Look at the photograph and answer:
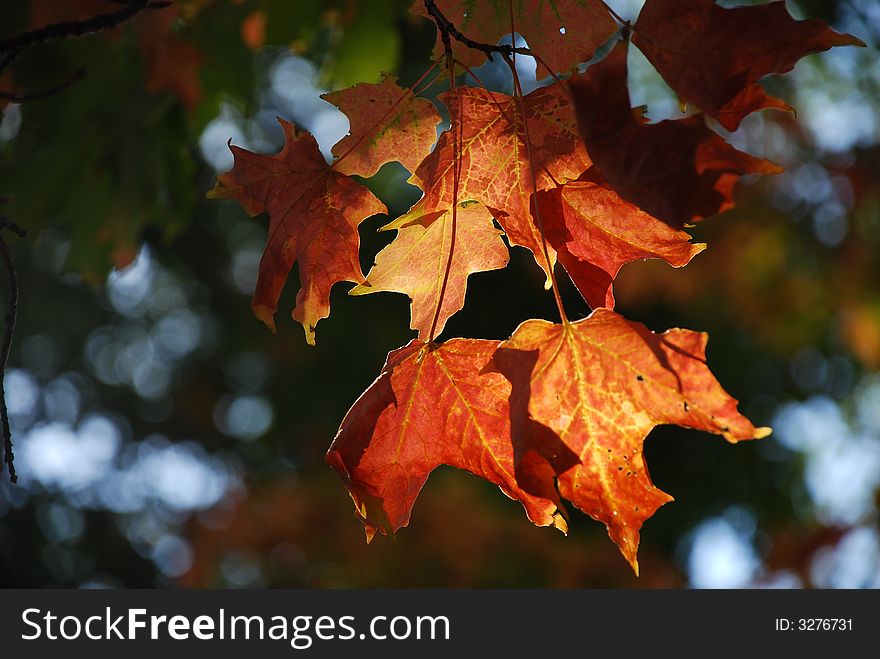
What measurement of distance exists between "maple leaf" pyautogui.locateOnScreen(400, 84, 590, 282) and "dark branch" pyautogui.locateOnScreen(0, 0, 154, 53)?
1.10 ft

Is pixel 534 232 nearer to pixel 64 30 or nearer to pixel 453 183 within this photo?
pixel 453 183

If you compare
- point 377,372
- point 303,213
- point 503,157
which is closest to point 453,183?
point 503,157

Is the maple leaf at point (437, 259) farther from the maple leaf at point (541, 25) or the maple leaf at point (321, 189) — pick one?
the maple leaf at point (541, 25)

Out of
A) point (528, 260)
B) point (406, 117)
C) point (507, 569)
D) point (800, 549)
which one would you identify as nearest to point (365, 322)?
point (528, 260)

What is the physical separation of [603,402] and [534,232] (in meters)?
0.19

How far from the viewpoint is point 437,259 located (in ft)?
2.93

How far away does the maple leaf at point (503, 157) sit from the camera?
81 centimetres

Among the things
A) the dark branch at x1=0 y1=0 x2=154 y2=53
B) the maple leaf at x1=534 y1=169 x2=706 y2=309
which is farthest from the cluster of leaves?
the dark branch at x1=0 y1=0 x2=154 y2=53

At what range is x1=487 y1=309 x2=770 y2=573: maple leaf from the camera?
724mm

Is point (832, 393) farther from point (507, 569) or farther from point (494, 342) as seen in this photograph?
point (494, 342)

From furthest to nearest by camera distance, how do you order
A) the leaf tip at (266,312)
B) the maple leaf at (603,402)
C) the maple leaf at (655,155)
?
the leaf tip at (266,312)
the maple leaf at (603,402)
the maple leaf at (655,155)

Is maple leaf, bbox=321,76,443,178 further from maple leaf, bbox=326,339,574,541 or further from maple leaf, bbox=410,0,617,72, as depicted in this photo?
maple leaf, bbox=326,339,574,541

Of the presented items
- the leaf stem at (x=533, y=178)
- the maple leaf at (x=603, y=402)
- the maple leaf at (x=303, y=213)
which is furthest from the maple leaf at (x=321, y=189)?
the maple leaf at (x=603, y=402)

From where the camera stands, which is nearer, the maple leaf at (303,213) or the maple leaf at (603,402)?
the maple leaf at (603,402)
